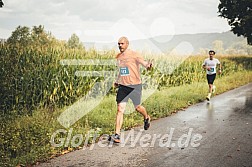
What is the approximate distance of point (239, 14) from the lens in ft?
113

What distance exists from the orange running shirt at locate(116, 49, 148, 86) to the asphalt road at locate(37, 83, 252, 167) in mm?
1296

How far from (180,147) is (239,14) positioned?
1285 inches

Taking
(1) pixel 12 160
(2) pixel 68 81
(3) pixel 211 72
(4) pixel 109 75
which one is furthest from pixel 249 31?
(1) pixel 12 160

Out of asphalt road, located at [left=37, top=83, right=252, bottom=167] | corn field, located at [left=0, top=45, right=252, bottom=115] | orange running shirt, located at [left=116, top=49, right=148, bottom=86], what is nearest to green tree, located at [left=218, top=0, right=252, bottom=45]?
corn field, located at [left=0, top=45, right=252, bottom=115]

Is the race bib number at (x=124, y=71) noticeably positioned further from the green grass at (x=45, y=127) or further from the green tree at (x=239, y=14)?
the green tree at (x=239, y=14)

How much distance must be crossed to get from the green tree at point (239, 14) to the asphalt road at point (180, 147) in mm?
27453

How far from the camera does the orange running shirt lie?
20.6ft

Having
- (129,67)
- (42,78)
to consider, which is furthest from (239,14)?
(129,67)

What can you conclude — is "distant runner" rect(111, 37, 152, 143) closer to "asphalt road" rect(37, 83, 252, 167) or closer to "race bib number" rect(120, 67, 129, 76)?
"race bib number" rect(120, 67, 129, 76)

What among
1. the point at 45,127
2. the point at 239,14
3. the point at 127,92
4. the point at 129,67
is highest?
the point at 239,14

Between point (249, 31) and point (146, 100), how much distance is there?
27.1 metres

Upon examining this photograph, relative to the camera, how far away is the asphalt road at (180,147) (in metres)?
4.88

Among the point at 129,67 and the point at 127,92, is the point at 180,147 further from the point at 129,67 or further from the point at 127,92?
the point at 129,67

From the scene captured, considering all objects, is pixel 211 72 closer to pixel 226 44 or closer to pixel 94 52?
pixel 94 52
